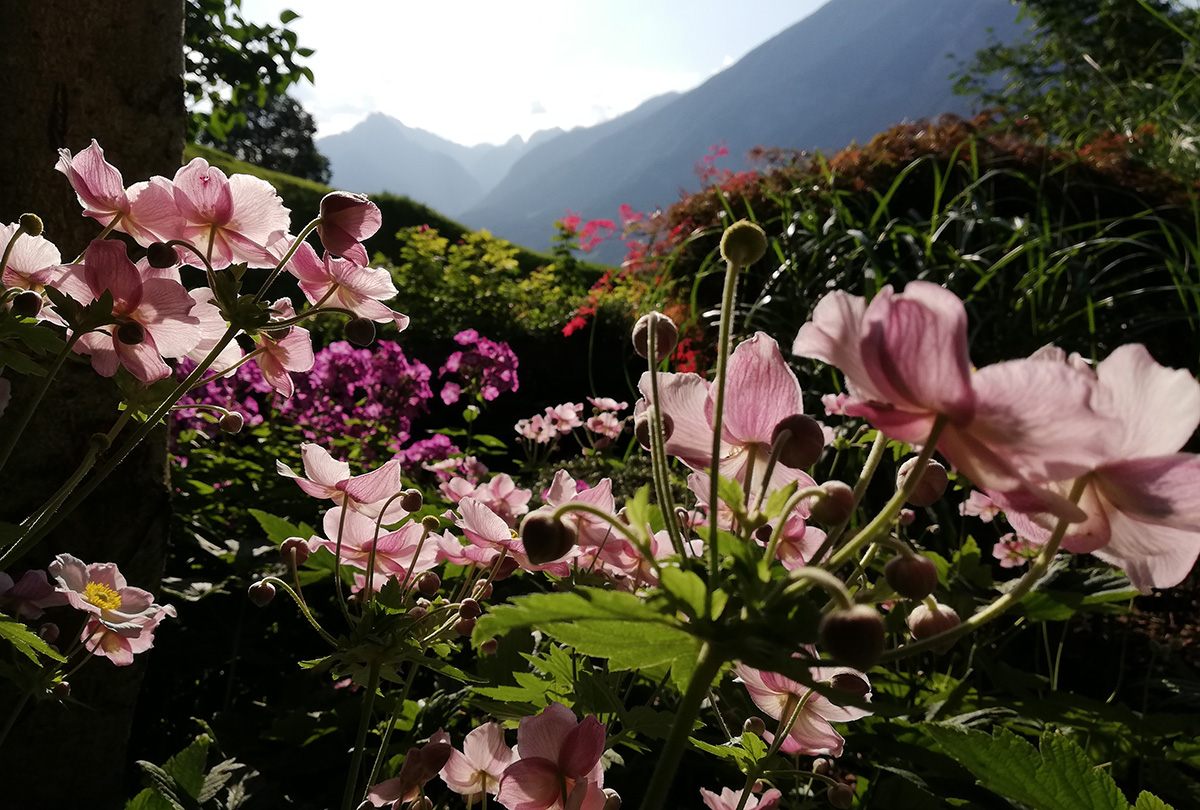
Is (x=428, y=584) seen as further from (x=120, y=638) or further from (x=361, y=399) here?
(x=361, y=399)

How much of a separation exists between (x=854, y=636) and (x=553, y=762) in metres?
0.48

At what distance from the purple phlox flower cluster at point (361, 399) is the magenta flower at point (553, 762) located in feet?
9.68

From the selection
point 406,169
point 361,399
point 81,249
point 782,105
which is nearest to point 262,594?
point 81,249

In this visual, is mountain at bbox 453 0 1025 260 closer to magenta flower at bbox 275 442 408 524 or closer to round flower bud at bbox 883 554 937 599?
magenta flower at bbox 275 442 408 524

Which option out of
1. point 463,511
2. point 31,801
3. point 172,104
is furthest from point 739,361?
point 31,801

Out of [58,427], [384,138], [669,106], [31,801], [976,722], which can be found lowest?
[976,722]

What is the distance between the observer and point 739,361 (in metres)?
0.62

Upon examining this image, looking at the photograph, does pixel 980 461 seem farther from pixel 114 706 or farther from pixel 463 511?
pixel 114 706

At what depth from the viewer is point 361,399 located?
13.4 ft

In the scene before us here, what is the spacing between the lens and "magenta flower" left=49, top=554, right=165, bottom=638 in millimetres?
1017

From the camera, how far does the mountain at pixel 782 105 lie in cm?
12781

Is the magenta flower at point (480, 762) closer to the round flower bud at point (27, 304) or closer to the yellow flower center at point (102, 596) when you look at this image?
the yellow flower center at point (102, 596)

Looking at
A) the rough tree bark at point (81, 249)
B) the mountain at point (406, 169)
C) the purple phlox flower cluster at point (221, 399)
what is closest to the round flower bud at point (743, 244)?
the rough tree bark at point (81, 249)

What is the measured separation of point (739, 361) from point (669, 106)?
17445cm
